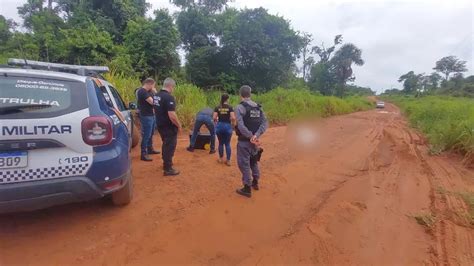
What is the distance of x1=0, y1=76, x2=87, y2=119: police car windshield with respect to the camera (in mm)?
2508

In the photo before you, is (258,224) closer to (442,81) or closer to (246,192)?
(246,192)

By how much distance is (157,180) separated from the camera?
15.0 ft

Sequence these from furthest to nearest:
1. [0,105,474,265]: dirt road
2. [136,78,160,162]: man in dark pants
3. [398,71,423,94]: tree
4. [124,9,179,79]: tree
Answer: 1. [398,71,423,94]: tree
2. [124,9,179,79]: tree
3. [136,78,160,162]: man in dark pants
4. [0,105,474,265]: dirt road

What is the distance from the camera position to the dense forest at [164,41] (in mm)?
13062

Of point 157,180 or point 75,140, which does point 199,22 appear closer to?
point 157,180

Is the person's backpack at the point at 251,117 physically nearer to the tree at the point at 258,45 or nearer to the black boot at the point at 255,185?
the black boot at the point at 255,185

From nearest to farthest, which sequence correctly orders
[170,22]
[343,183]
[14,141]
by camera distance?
[14,141]
[343,183]
[170,22]

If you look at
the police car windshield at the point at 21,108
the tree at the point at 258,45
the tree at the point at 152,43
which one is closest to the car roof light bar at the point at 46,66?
the police car windshield at the point at 21,108

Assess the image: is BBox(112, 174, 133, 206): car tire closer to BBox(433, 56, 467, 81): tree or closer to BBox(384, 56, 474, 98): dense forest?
BBox(384, 56, 474, 98): dense forest

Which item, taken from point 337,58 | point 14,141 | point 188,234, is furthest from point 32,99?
point 337,58

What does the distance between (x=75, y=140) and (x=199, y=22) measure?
20.7 m

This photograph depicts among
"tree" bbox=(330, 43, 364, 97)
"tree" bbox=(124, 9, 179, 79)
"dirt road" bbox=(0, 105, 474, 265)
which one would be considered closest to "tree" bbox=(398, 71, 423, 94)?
"tree" bbox=(330, 43, 364, 97)

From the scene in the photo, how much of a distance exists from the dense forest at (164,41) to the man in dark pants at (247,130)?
841 centimetres

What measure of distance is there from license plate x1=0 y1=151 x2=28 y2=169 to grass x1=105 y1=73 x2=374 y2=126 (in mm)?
5924
